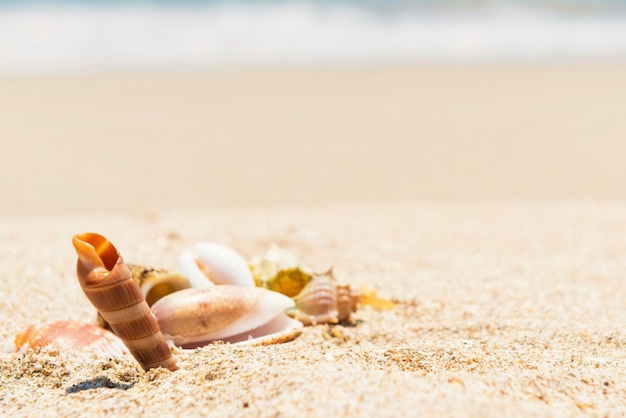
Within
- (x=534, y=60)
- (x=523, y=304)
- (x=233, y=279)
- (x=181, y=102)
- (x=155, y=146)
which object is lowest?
Result: (x=523, y=304)

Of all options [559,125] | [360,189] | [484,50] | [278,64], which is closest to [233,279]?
[360,189]

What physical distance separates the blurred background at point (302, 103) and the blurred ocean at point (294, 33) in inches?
2.3

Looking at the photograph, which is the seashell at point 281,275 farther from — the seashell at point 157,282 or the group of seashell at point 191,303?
the seashell at point 157,282

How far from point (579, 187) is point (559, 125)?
1.63 m

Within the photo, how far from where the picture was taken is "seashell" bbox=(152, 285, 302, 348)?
8.22 feet

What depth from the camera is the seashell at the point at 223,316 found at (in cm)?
251

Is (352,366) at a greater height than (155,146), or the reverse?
(155,146)

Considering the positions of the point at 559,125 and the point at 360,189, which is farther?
the point at 559,125

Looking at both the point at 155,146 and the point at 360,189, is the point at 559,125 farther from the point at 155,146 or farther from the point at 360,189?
the point at 155,146

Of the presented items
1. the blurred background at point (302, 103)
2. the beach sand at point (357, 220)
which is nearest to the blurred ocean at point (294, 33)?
the blurred background at point (302, 103)

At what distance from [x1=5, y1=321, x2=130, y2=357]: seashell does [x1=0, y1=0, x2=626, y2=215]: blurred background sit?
3644 mm

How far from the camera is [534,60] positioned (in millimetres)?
11805

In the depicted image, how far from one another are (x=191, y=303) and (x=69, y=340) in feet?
1.41

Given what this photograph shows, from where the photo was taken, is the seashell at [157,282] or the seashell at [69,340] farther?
the seashell at [157,282]
